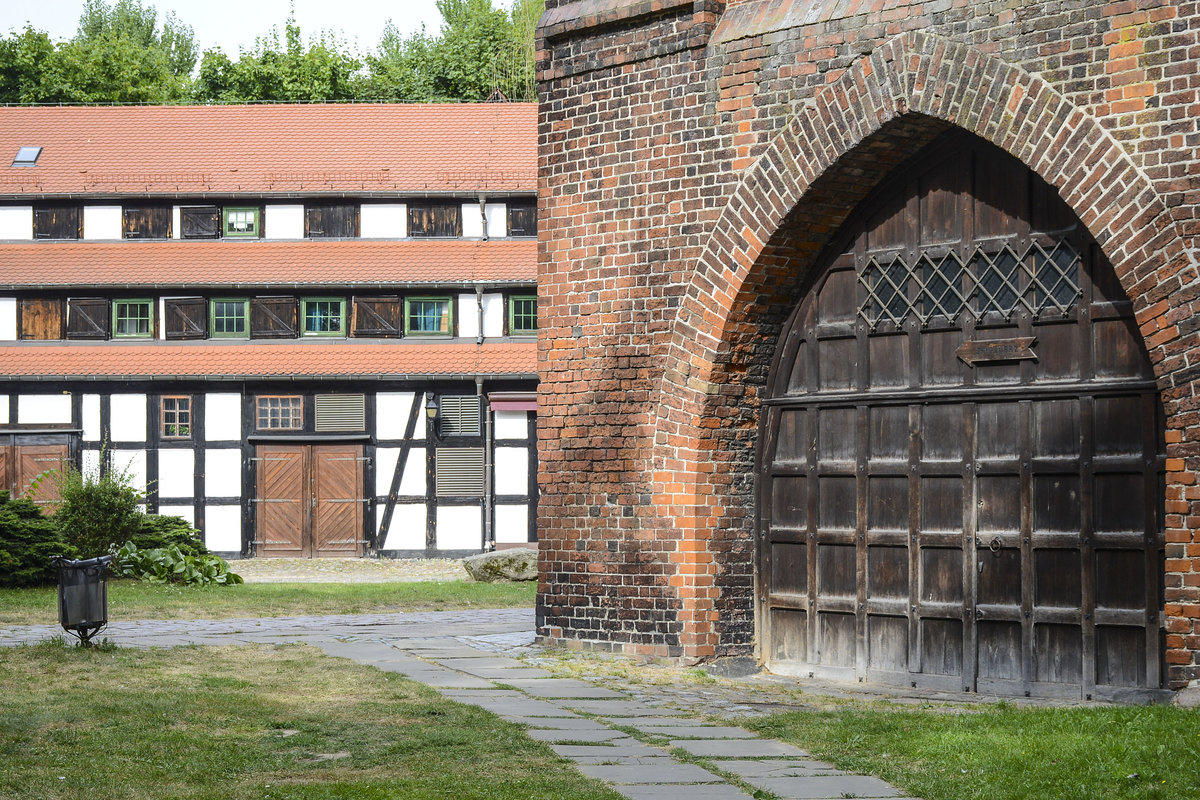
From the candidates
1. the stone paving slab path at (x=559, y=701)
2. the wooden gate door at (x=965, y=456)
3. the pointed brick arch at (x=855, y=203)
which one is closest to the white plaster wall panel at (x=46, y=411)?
the stone paving slab path at (x=559, y=701)

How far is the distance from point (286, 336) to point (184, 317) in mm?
2102

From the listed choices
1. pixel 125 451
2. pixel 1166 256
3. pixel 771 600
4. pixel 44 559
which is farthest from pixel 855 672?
pixel 125 451

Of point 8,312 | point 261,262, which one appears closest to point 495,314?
point 261,262

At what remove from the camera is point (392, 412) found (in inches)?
1115

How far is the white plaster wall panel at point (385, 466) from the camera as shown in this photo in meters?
28.4

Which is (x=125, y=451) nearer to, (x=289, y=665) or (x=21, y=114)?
(x=21, y=114)

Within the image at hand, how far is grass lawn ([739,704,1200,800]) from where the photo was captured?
6.01 meters

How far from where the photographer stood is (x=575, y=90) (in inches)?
449

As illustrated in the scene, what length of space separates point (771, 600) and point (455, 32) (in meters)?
38.3

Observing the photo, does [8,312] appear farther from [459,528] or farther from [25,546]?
[25,546]

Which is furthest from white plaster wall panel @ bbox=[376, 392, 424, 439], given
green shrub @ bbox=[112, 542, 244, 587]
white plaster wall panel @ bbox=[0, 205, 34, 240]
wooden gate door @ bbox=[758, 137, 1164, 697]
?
wooden gate door @ bbox=[758, 137, 1164, 697]

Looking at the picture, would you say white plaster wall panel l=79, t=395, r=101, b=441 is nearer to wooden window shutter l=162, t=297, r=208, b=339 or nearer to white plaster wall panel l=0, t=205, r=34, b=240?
wooden window shutter l=162, t=297, r=208, b=339

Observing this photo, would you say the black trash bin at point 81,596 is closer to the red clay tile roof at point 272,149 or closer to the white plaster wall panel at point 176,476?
the white plaster wall panel at point 176,476

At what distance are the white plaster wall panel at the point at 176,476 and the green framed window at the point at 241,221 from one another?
530cm
